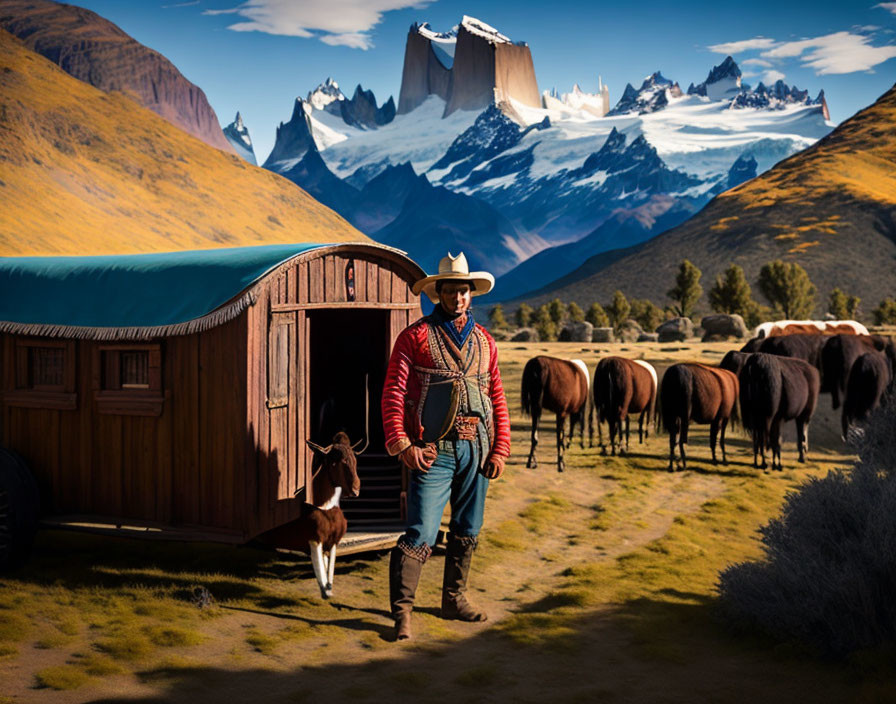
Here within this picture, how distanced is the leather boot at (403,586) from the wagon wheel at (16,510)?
416cm

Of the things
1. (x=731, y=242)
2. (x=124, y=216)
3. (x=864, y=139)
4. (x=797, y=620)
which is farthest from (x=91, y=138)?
(x=797, y=620)

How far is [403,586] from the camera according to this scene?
6699 millimetres

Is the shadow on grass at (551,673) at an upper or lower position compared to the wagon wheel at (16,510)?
lower

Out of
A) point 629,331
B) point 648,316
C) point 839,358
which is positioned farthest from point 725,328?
point 839,358

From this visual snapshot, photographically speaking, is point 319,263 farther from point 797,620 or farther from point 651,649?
point 797,620

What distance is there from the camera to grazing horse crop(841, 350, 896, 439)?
16.8 m

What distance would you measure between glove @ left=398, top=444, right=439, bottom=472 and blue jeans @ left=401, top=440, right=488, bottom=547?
0.07 meters

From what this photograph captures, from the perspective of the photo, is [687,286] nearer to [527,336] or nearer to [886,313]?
[886,313]

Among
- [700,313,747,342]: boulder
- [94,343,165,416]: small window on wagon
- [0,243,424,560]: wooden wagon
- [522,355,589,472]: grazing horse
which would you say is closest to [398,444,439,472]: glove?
[0,243,424,560]: wooden wagon

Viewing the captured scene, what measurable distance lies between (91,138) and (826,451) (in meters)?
144

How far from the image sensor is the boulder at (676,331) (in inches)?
2338

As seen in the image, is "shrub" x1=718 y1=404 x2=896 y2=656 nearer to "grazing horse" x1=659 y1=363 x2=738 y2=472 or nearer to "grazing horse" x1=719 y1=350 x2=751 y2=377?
"grazing horse" x1=659 y1=363 x2=738 y2=472

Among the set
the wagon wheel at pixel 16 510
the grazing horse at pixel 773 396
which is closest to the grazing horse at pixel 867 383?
the grazing horse at pixel 773 396

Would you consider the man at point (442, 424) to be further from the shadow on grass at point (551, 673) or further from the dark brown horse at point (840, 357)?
the dark brown horse at point (840, 357)
